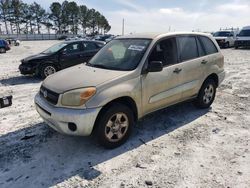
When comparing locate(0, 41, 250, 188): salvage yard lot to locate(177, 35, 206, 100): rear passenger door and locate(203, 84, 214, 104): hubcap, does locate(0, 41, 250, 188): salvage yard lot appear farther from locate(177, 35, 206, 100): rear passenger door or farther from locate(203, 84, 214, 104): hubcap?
locate(177, 35, 206, 100): rear passenger door

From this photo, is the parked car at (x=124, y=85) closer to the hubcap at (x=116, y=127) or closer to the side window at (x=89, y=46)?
the hubcap at (x=116, y=127)

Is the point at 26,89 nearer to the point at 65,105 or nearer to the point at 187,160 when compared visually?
the point at 65,105

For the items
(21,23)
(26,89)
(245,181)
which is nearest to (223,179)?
(245,181)

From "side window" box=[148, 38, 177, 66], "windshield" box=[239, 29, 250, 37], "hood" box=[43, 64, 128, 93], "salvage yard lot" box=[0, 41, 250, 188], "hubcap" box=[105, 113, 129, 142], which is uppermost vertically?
"windshield" box=[239, 29, 250, 37]

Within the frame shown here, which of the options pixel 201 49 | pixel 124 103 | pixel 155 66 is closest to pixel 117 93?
pixel 124 103

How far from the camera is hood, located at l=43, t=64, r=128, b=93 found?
3.79m

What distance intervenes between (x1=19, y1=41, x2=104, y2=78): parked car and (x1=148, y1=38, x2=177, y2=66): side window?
5.99 meters

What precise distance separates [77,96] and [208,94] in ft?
11.1

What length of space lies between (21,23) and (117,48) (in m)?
84.1

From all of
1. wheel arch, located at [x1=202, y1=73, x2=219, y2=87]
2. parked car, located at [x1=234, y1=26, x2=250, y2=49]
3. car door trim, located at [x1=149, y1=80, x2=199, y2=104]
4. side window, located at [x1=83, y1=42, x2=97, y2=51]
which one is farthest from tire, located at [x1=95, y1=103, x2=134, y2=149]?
parked car, located at [x1=234, y1=26, x2=250, y2=49]

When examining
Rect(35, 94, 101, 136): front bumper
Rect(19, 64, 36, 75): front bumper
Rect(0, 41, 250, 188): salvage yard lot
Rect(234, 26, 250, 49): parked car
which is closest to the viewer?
Rect(0, 41, 250, 188): salvage yard lot

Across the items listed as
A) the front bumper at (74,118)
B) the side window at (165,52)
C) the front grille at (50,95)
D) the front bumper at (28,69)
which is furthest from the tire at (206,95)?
the front bumper at (28,69)

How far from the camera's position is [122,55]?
4578 mm

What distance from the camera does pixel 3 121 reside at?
17.2ft
